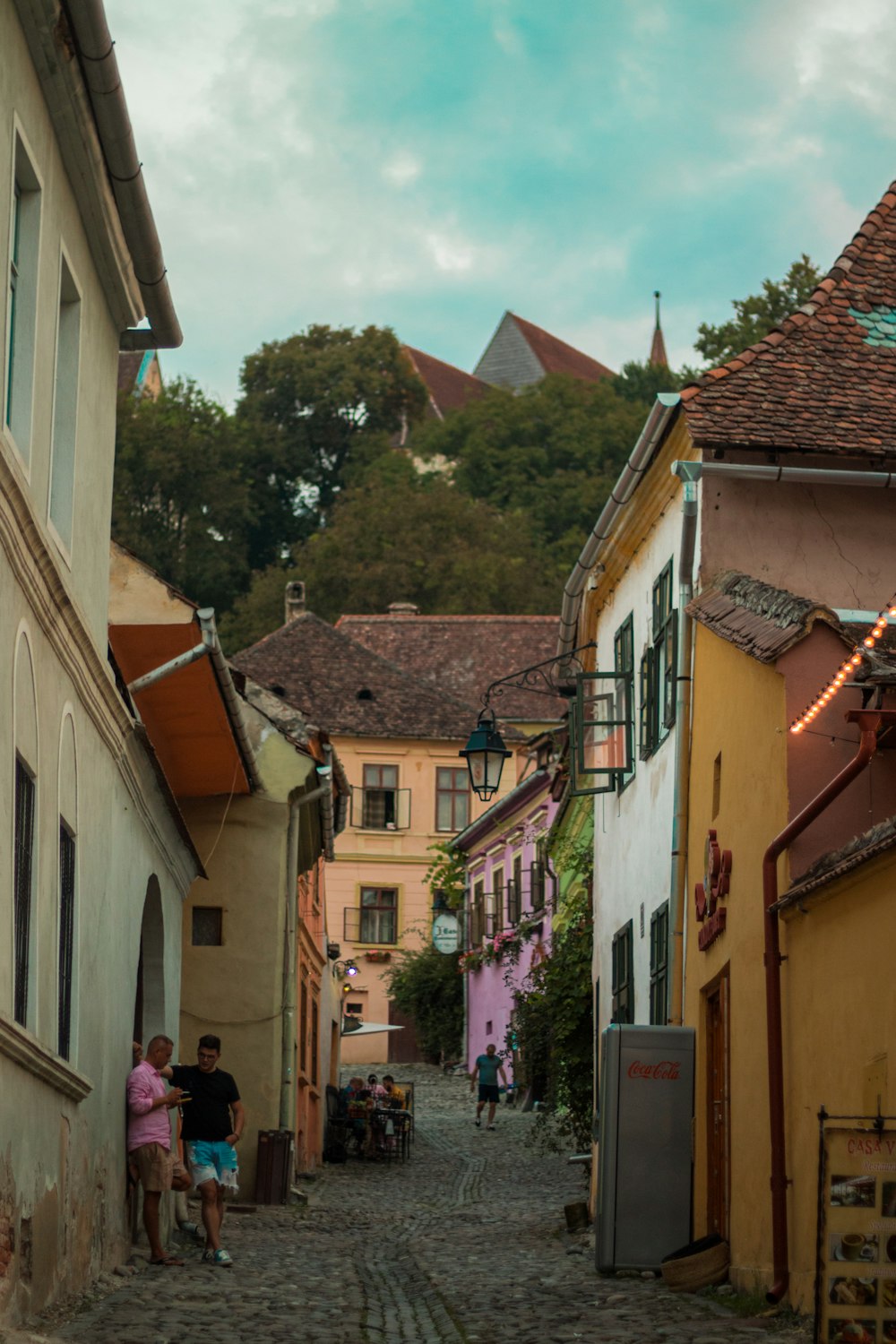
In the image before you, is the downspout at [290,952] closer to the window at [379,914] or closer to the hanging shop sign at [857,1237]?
the hanging shop sign at [857,1237]

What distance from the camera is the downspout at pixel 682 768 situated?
50.1 ft

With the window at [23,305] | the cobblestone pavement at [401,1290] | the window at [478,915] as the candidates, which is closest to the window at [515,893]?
the window at [478,915]

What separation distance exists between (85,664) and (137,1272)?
4225mm

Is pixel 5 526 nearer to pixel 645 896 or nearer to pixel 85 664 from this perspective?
pixel 85 664

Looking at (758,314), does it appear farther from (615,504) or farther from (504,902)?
(615,504)

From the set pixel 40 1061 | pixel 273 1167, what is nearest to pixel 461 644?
pixel 273 1167

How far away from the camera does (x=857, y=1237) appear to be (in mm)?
8648

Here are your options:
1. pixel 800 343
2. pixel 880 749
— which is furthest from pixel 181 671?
pixel 880 749

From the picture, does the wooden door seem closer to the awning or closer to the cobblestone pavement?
the cobblestone pavement

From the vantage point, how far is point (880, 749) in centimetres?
1168

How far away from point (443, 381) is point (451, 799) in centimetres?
5782

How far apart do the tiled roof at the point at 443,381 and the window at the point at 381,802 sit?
53.5 metres

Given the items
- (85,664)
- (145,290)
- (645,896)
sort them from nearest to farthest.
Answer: (85,664) → (145,290) → (645,896)

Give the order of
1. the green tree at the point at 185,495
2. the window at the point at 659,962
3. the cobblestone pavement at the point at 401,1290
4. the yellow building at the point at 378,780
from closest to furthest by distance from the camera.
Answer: the cobblestone pavement at the point at 401,1290
the window at the point at 659,962
the yellow building at the point at 378,780
the green tree at the point at 185,495
